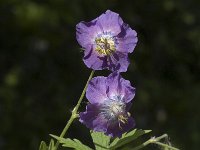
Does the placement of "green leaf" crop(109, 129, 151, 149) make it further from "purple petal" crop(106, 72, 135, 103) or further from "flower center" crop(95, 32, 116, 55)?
"flower center" crop(95, 32, 116, 55)

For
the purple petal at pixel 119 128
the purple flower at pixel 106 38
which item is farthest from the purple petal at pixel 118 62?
the purple petal at pixel 119 128

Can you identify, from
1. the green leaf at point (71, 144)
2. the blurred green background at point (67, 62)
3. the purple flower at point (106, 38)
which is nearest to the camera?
the green leaf at point (71, 144)

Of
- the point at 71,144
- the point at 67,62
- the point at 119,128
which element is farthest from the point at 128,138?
the point at 67,62

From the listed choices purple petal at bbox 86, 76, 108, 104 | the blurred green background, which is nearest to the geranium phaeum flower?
purple petal at bbox 86, 76, 108, 104

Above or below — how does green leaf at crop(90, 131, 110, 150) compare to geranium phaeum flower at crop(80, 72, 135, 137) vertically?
below

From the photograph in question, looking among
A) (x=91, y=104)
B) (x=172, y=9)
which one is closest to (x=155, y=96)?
(x=172, y=9)

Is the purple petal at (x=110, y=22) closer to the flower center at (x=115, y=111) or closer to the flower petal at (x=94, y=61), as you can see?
the flower petal at (x=94, y=61)
